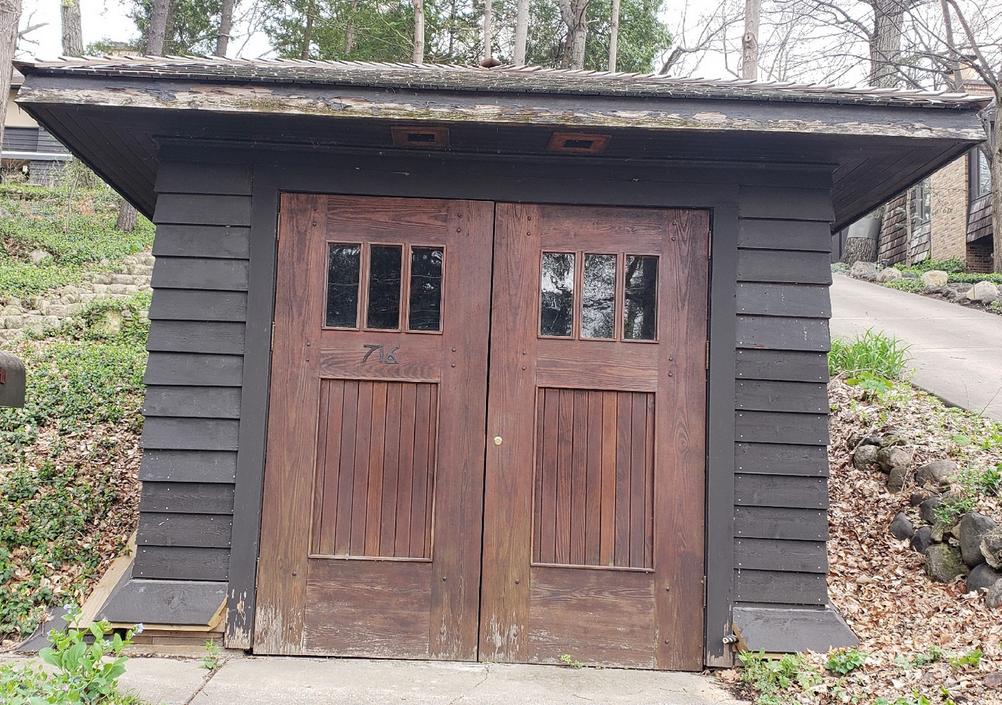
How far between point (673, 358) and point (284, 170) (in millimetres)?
2251

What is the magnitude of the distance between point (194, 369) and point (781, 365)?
3012 mm

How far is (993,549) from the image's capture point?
452cm

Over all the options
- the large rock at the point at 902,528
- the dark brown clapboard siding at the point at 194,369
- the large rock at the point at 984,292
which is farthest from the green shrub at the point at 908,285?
the dark brown clapboard siding at the point at 194,369

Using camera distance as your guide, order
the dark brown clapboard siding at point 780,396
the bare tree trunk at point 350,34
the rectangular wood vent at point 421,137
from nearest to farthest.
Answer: the rectangular wood vent at point 421,137 → the dark brown clapboard siding at point 780,396 → the bare tree trunk at point 350,34

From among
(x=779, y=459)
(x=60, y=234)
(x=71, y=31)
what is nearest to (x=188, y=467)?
(x=779, y=459)

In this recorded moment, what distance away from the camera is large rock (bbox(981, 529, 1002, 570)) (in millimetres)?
4480

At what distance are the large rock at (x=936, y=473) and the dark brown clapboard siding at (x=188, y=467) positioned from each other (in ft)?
14.9

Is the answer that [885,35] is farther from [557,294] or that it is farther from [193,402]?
[193,402]

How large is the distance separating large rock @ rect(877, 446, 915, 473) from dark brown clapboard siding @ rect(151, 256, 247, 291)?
4.77m

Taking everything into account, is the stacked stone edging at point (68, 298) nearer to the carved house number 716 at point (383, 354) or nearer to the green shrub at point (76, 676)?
the carved house number 716 at point (383, 354)

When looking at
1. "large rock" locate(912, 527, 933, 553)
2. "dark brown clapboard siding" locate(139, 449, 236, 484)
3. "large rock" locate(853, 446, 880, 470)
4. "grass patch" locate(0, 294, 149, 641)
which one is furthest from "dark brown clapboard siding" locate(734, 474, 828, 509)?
"grass patch" locate(0, 294, 149, 641)

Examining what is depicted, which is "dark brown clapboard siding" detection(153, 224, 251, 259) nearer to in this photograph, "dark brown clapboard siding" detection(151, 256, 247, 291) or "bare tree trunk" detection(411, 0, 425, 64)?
"dark brown clapboard siding" detection(151, 256, 247, 291)

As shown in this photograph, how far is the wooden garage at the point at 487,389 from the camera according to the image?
13.2 feet

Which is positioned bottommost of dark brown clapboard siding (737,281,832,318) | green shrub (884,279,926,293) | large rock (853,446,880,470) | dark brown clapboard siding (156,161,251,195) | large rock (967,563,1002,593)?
large rock (967,563,1002,593)
